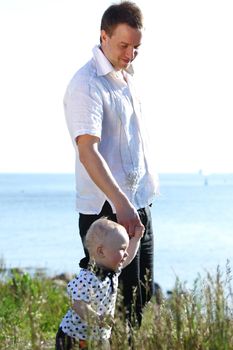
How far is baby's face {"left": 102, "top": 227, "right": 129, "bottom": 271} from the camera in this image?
4902 millimetres

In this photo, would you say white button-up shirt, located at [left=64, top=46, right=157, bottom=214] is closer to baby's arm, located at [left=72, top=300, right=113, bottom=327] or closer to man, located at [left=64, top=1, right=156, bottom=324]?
man, located at [left=64, top=1, right=156, bottom=324]

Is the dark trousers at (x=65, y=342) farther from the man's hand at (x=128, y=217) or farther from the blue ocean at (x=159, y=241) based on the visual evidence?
the blue ocean at (x=159, y=241)

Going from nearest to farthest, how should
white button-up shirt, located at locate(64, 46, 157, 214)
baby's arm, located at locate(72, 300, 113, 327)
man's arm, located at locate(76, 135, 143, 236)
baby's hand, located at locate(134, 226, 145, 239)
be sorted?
baby's arm, located at locate(72, 300, 113, 327), man's arm, located at locate(76, 135, 143, 236), baby's hand, located at locate(134, 226, 145, 239), white button-up shirt, located at locate(64, 46, 157, 214)

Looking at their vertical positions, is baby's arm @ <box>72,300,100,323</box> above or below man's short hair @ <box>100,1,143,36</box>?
below

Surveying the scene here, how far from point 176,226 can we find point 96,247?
51161 mm

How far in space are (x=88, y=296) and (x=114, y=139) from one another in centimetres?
80

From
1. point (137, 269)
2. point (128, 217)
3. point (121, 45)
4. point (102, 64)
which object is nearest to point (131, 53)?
point (121, 45)

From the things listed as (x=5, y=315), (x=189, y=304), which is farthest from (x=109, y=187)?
→ (x=5, y=315)

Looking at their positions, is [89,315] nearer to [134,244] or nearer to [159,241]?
[134,244]

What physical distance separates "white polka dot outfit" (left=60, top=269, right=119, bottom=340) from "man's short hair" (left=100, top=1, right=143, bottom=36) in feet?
3.87

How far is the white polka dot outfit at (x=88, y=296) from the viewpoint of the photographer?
493 centimetres

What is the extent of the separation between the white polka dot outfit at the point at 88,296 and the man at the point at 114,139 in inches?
7.3

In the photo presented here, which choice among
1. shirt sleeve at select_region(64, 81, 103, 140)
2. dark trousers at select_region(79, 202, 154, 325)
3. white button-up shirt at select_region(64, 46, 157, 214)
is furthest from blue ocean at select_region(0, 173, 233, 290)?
shirt sleeve at select_region(64, 81, 103, 140)

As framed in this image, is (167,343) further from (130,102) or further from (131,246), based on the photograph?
(130,102)
